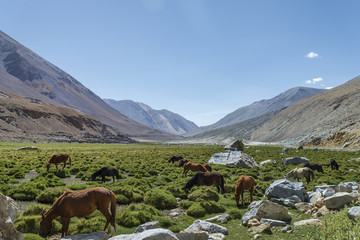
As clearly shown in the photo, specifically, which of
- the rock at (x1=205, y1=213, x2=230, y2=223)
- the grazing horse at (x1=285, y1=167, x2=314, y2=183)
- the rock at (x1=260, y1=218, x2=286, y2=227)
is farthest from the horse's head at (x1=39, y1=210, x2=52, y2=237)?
the grazing horse at (x1=285, y1=167, x2=314, y2=183)

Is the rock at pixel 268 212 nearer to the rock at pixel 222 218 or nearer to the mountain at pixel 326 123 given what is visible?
the rock at pixel 222 218

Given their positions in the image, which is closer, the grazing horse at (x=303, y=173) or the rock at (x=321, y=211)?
the rock at (x=321, y=211)

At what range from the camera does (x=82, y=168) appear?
29562 millimetres

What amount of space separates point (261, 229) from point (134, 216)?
6205 mm

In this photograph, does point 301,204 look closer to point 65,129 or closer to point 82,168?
point 82,168

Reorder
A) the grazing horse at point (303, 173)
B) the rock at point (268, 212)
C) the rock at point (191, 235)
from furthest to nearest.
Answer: the grazing horse at point (303, 173) → the rock at point (268, 212) → the rock at point (191, 235)

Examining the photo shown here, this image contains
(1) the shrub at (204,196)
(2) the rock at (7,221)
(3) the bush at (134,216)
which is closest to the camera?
(2) the rock at (7,221)

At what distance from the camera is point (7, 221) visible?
7359 mm

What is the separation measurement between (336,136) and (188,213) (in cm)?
9385

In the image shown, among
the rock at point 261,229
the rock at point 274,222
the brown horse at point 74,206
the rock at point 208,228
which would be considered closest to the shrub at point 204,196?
the rock at point 274,222

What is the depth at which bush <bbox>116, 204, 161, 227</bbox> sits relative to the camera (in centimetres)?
1184

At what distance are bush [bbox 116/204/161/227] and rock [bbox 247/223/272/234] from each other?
16.5ft

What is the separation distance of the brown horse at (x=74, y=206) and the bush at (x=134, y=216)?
102 inches

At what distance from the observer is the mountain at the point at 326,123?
8706 cm
